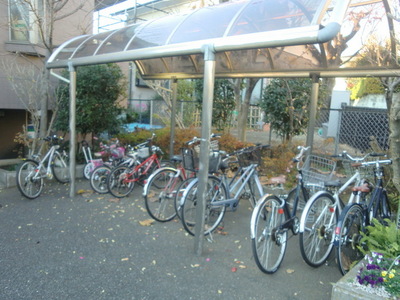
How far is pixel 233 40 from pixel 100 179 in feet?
12.9

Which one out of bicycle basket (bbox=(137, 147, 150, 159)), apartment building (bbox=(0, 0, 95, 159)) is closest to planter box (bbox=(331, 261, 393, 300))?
bicycle basket (bbox=(137, 147, 150, 159))

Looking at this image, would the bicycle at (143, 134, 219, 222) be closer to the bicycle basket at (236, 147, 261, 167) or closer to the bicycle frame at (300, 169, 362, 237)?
the bicycle basket at (236, 147, 261, 167)

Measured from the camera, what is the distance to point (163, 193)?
15.6 ft

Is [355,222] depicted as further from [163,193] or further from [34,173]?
[34,173]

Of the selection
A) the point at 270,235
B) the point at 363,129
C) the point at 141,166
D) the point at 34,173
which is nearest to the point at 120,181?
the point at 141,166

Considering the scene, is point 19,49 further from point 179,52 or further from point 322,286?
point 322,286

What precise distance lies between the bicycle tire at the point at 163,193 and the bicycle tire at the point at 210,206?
325 mm

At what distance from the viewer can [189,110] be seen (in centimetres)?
1235

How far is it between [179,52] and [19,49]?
19.3 ft

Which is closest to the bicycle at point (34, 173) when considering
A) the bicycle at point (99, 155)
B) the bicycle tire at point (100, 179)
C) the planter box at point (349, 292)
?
the bicycle at point (99, 155)

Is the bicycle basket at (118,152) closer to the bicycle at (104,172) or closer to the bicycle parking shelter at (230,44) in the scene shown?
the bicycle at (104,172)

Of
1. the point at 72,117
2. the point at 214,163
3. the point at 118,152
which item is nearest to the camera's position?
the point at 214,163

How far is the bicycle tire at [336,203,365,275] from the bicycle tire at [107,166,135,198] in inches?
146

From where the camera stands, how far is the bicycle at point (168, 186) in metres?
4.63
